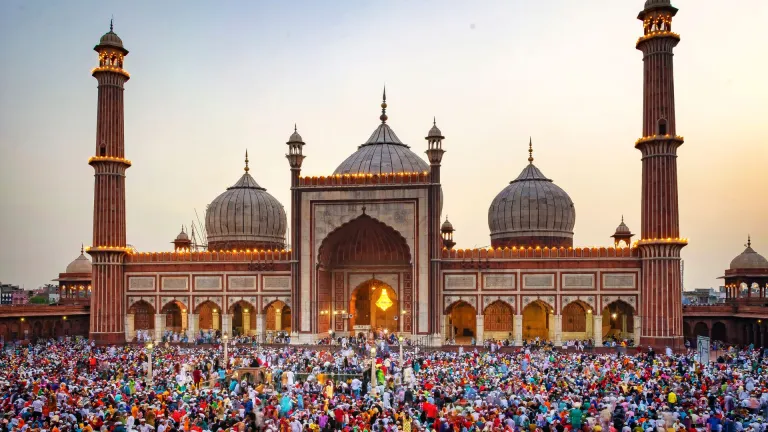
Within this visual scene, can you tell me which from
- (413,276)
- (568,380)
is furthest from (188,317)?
(568,380)

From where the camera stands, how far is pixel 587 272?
127 ft

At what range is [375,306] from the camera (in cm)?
4447

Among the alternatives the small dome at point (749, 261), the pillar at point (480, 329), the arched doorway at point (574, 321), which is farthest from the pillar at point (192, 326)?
the small dome at point (749, 261)

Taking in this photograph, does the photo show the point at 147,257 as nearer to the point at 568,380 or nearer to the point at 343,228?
the point at 343,228

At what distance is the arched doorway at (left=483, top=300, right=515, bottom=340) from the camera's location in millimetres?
42156

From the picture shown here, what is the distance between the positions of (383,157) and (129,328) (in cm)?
1746

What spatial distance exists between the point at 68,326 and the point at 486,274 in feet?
84.8

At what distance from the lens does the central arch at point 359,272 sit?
42.2 m

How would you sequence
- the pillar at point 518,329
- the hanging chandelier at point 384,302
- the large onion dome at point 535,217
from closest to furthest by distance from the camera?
the pillar at point 518,329 → the hanging chandelier at point 384,302 → the large onion dome at point 535,217

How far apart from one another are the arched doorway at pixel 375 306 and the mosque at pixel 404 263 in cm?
8

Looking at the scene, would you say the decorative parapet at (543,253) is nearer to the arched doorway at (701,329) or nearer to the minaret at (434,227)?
the minaret at (434,227)

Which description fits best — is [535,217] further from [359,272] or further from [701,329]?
[701,329]

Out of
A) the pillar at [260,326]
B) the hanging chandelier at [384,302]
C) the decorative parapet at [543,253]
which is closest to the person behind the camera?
the decorative parapet at [543,253]

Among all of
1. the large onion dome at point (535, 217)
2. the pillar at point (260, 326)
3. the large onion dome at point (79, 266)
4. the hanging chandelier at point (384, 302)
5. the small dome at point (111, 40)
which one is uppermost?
the small dome at point (111, 40)
